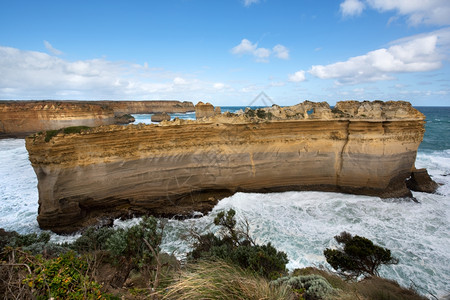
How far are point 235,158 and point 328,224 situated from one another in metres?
5.71

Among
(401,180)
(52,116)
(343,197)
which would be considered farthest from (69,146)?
(52,116)

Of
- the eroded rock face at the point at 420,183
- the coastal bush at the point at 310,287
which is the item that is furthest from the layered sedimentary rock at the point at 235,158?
the coastal bush at the point at 310,287

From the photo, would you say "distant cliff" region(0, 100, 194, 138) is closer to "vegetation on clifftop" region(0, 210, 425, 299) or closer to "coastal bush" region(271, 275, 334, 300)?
"vegetation on clifftop" region(0, 210, 425, 299)

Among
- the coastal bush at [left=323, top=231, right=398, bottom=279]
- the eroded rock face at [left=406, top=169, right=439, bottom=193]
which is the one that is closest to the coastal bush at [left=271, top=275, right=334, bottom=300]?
the coastal bush at [left=323, top=231, right=398, bottom=279]

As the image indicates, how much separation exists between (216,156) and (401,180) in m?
11.0

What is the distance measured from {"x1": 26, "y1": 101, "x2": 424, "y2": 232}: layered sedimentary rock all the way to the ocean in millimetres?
878

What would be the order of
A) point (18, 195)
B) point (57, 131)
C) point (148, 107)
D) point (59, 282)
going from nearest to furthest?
1. point (59, 282)
2. point (57, 131)
3. point (18, 195)
4. point (148, 107)

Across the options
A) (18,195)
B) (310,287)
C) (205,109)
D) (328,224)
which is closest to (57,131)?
(18,195)

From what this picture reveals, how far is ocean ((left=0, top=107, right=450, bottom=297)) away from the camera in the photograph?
25.8 ft

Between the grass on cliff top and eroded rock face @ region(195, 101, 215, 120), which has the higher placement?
eroded rock face @ region(195, 101, 215, 120)

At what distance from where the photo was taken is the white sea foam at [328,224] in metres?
7.93

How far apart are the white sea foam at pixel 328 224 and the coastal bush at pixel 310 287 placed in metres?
4.08

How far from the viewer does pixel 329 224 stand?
33.9 ft

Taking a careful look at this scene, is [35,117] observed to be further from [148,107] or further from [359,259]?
[359,259]
